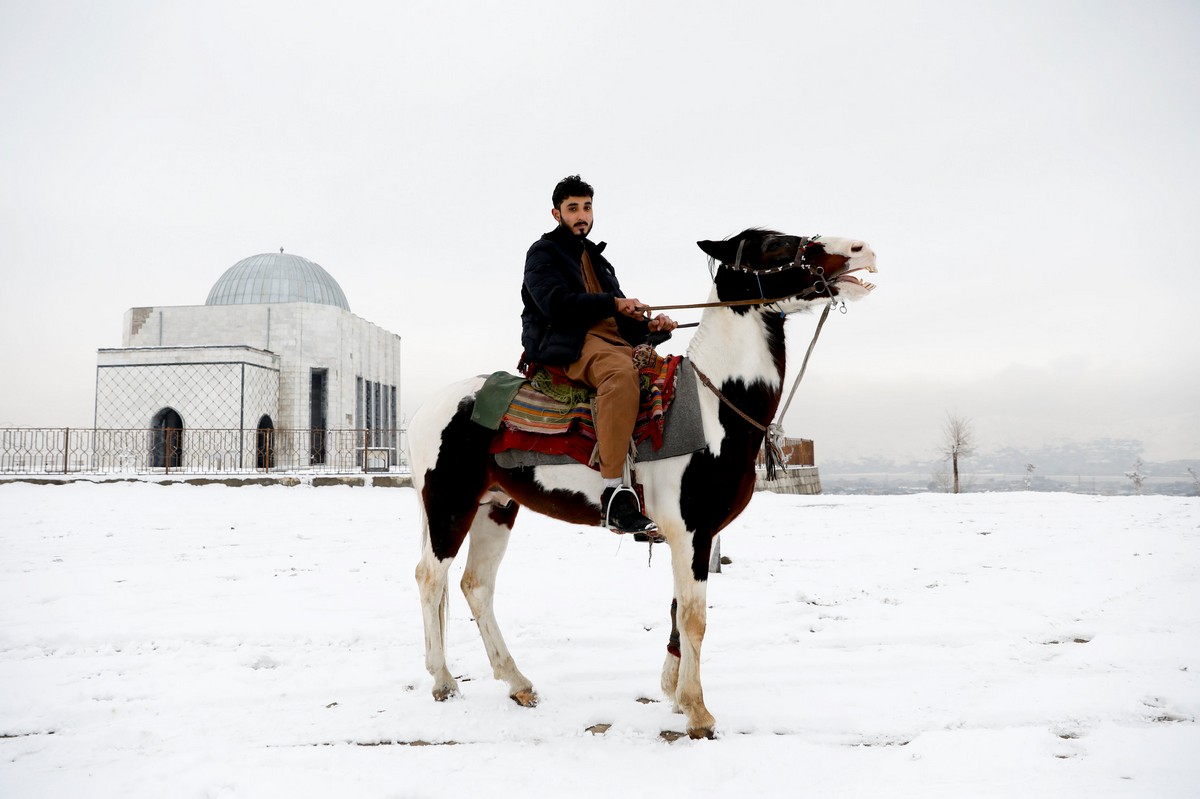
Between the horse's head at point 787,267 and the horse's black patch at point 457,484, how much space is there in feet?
5.57

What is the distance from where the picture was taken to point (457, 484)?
13.5 feet

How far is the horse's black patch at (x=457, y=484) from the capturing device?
4.09m

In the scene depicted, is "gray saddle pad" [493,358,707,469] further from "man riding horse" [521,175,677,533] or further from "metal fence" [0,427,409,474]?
"metal fence" [0,427,409,474]

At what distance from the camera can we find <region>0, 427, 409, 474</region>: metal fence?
2064 cm

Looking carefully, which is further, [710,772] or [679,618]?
[679,618]

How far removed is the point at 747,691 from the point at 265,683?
2921 millimetres

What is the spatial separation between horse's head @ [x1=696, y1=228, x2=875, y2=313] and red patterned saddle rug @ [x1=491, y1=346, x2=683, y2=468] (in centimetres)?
56

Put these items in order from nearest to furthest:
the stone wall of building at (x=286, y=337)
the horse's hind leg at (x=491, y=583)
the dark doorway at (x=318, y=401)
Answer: the horse's hind leg at (x=491, y=583), the stone wall of building at (x=286, y=337), the dark doorway at (x=318, y=401)

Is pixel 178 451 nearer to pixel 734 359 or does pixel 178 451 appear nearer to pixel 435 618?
pixel 435 618

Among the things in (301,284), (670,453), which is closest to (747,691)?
(670,453)

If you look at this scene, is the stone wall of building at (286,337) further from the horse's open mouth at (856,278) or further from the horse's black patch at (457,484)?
the horse's open mouth at (856,278)

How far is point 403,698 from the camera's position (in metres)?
3.95

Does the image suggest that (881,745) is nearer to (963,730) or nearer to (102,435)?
(963,730)

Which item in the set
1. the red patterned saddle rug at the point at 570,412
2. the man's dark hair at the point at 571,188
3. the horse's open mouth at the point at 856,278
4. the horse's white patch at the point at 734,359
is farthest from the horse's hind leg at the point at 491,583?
the horse's open mouth at the point at 856,278
